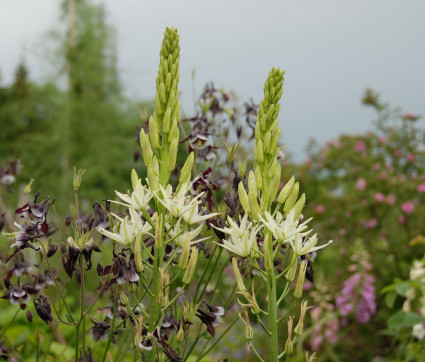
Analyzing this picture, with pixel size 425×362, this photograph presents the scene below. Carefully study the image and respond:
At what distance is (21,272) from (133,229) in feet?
3.24

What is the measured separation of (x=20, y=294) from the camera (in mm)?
2119

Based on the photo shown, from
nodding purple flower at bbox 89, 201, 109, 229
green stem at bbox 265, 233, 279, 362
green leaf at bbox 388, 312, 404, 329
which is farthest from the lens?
green leaf at bbox 388, 312, 404, 329

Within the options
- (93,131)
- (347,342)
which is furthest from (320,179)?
(93,131)

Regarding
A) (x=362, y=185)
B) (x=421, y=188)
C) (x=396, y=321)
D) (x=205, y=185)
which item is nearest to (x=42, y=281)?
(x=205, y=185)

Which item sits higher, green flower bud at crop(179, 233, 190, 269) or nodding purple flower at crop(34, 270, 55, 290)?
green flower bud at crop(179, 233, 190, 269)

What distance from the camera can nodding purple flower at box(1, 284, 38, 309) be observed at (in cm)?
212

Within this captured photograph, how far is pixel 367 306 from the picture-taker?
223 inches

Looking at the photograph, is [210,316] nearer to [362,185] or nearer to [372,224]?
[372,224]

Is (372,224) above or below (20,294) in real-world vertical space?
below

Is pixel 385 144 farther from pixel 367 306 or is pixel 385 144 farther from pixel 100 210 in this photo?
pixel 100 210

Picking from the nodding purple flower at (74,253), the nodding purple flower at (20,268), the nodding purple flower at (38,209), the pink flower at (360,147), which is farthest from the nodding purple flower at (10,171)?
the pink flower at (360,147)

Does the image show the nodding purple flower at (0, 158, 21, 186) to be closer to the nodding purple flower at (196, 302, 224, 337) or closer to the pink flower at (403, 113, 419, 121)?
the nodding purple flower at (196, 302, 224, 337)

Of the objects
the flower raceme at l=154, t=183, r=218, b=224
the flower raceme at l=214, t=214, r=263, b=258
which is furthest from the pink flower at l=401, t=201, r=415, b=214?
the flower raceme at l=154, t=183, r=218, b=224

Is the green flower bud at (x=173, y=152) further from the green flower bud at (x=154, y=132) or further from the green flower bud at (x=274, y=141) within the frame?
the green flower bud at (x=274, y=141)
